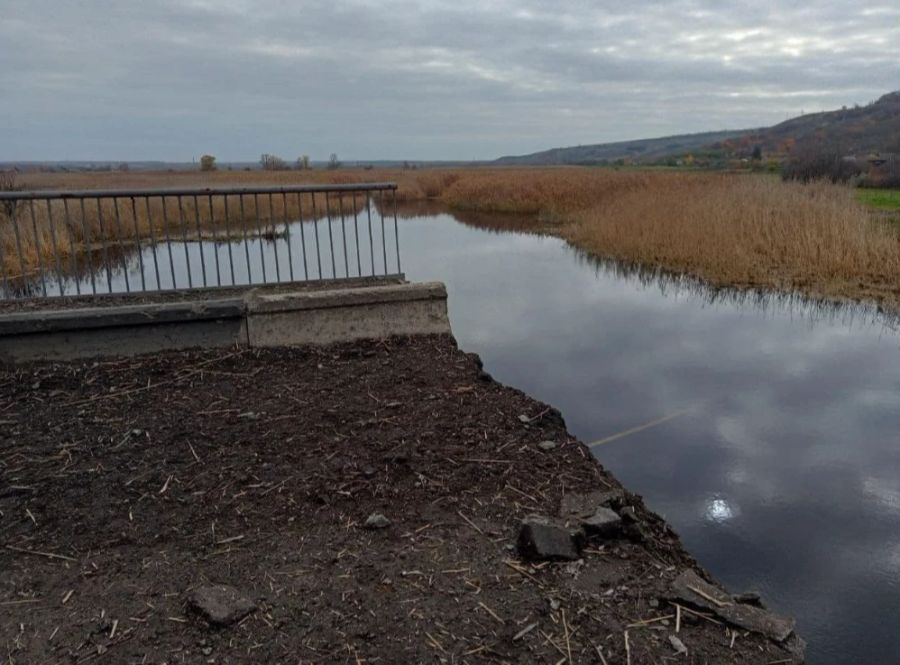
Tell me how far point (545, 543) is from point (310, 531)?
113cm

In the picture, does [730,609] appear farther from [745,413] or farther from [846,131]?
[846,131]

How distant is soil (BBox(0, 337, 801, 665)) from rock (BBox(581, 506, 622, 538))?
2.5 inches

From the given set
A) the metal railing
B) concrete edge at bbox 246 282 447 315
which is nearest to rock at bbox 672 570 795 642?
concrete edge at bbox 246 282 447 315

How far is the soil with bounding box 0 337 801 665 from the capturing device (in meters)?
2.81

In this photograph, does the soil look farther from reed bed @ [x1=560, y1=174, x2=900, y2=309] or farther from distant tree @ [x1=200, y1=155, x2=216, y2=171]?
distant tree @ [x1=200, y1=155, x2=216, y2=171]

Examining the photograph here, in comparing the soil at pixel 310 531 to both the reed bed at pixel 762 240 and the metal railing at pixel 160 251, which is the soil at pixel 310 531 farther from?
the reed bed at pixel 762 240

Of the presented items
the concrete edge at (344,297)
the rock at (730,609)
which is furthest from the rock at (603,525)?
the concrete edge at (344,297)

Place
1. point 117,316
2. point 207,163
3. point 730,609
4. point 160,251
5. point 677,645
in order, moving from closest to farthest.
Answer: point 677,645 → point 730,609 → point 117,316 → point 160,251 → point 207,163

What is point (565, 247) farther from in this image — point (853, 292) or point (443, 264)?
point (853, 292)

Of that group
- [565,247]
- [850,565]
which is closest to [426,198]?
[565,247]

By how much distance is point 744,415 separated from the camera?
7.18m

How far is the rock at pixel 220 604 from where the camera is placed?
2859 mm

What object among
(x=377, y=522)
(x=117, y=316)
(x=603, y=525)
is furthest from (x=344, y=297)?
(x=603, y=525)

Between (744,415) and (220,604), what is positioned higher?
(220,604)
